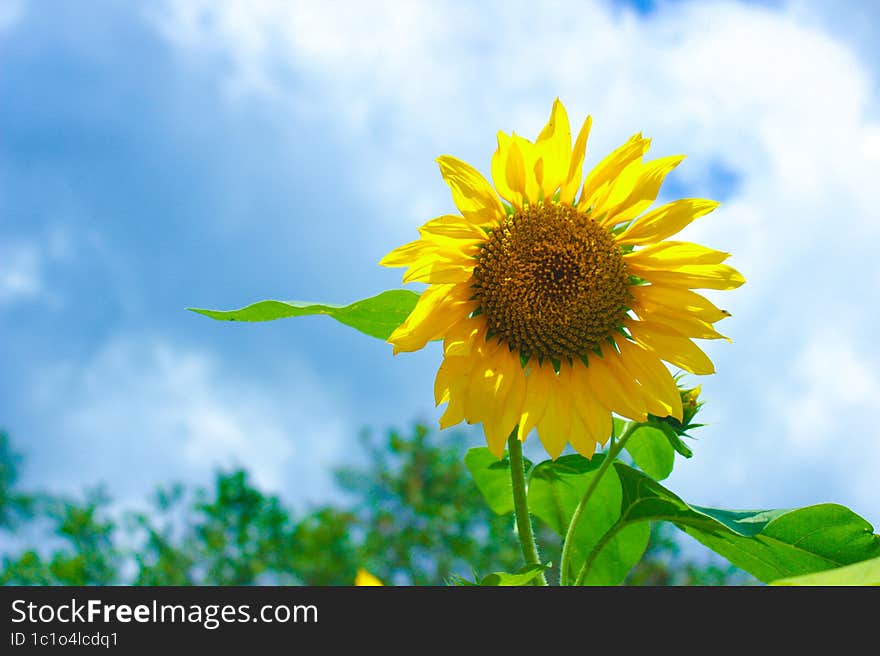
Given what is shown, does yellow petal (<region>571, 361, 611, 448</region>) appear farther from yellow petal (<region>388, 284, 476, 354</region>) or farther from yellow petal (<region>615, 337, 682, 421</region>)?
yellow petal (<region>388, 284, 476, 354</region>)

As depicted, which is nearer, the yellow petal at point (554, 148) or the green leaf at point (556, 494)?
the yellow petal at point (554, 148)

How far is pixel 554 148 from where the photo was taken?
1350 mm

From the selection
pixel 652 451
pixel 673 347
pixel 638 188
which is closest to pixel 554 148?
pixel 638 188

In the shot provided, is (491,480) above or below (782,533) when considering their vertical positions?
above

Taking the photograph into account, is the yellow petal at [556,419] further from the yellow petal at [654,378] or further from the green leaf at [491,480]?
the green leaf at [491,480]

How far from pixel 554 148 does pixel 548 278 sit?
221 mm

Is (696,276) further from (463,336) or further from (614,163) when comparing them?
(463,336)

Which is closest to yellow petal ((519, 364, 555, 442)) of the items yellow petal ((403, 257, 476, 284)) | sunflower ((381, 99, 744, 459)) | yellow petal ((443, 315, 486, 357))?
sunflower ((381, 99, 744, 459))

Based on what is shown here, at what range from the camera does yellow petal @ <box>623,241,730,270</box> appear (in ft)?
4.35

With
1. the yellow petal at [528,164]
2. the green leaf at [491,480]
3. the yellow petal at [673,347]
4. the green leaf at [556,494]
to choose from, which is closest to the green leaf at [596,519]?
the green leaf at [556,494]

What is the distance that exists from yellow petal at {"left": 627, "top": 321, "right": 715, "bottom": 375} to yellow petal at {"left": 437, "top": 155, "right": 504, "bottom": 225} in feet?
1.11

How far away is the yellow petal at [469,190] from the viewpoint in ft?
4.27

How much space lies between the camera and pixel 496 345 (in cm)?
143
